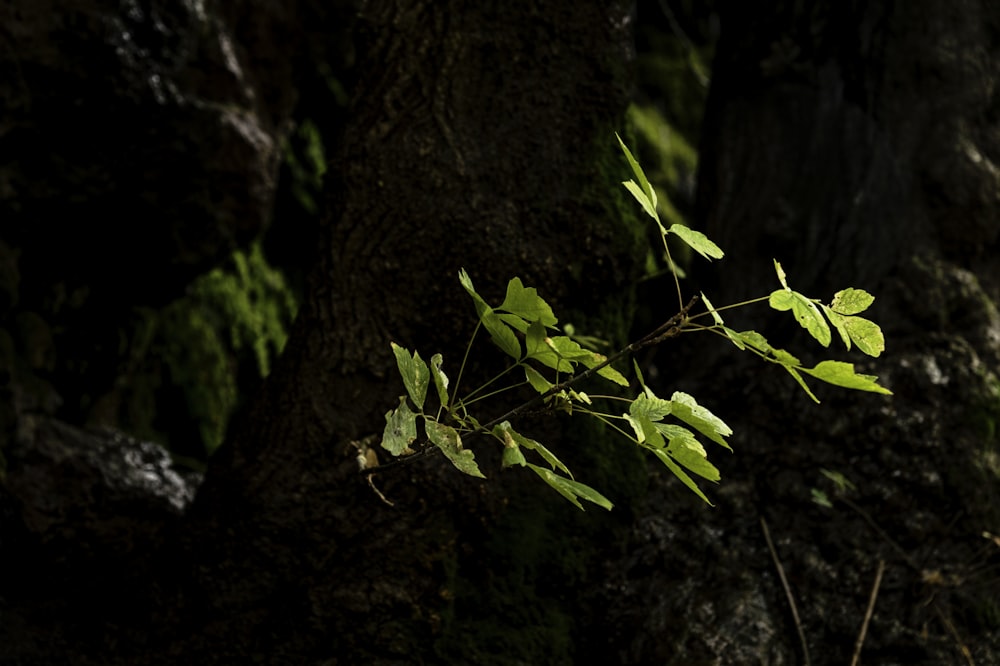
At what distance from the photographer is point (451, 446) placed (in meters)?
1.38

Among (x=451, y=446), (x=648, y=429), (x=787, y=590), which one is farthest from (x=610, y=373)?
(x=787, y=590)

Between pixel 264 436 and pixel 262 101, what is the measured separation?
1938mm

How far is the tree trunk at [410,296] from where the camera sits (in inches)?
73.4

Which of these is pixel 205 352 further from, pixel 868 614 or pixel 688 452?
pixel 688 452

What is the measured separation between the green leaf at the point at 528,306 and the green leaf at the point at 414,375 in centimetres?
16

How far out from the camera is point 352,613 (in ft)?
Result: 6.02

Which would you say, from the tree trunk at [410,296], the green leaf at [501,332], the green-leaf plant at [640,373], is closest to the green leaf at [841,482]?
the tree trunk at [410,296]

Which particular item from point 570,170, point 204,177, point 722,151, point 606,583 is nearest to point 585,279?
point 570,170

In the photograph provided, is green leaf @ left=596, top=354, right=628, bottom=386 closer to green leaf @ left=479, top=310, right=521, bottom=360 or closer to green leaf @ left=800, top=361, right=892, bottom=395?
green leaf @ left=479, top=310, right=521, bottom=360

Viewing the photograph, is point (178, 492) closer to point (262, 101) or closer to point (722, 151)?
point (262, 101)

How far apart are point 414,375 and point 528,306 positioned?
21 cm

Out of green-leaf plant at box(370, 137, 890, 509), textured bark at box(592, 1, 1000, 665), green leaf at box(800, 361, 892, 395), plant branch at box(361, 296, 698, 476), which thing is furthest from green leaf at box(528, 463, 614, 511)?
textured bark at box(592, 1, 1000, 665)

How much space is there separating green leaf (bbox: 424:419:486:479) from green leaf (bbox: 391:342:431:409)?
5 cm

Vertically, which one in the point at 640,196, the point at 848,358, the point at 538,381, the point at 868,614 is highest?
the point at 640,196
